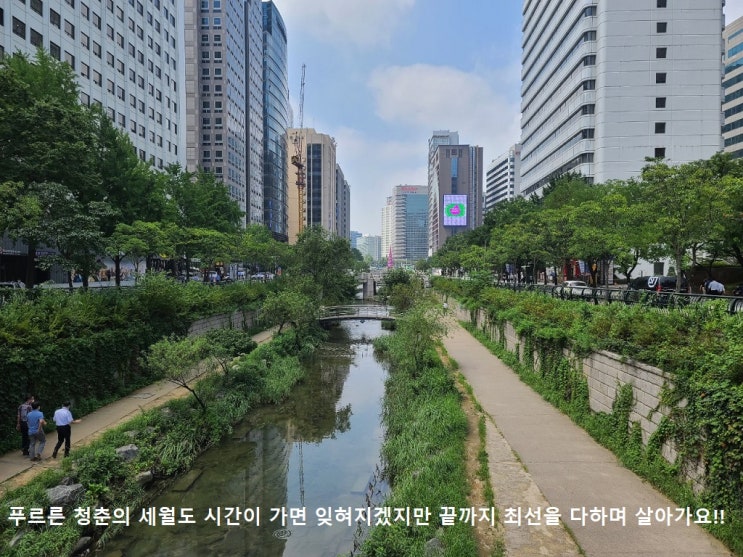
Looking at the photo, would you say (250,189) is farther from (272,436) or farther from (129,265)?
(272,436)

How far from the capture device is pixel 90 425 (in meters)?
17.1

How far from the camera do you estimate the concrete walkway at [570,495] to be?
841 cm

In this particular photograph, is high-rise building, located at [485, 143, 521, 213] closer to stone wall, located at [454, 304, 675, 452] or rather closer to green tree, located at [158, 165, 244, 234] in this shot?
green tree, located at [158, 165, 244, 234]

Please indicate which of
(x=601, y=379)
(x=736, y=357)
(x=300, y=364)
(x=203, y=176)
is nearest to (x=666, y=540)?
(x=736, y=357)

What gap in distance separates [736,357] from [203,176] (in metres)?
52.1

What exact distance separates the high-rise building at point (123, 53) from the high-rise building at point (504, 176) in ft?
382

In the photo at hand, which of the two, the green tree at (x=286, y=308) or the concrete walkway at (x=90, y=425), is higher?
the green tree at (x=286, y=308)

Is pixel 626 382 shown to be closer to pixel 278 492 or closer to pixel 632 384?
pixel 632 384

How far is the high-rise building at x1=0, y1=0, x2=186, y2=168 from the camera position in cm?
4541

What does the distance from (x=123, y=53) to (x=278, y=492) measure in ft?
213

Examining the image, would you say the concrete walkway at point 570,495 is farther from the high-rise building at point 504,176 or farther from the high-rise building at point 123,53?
the high-rise building at point 504,176

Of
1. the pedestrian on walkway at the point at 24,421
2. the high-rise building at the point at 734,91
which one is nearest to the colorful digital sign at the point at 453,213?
the high-rise building at the point at 734,91

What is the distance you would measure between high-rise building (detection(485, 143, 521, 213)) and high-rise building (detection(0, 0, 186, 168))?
116478mm

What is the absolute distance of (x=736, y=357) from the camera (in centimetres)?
879
